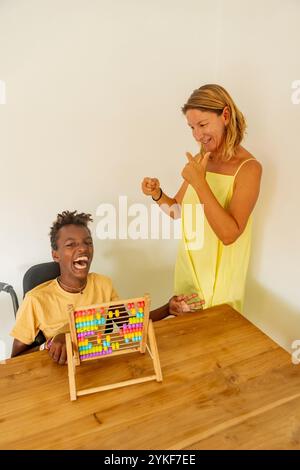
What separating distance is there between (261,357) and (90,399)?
1.95 ft

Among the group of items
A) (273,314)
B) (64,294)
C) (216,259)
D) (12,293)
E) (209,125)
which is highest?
(209,125)

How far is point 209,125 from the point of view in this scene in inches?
61.9

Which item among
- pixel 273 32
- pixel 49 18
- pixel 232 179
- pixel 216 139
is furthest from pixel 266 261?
pixel 49 18

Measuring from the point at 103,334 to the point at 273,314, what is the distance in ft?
3.58

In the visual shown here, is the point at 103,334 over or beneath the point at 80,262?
beneath

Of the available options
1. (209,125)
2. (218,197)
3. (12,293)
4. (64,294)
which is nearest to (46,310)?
(64,294)

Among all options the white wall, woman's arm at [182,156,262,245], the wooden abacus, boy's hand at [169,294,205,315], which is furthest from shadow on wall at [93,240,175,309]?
the wooden abacus

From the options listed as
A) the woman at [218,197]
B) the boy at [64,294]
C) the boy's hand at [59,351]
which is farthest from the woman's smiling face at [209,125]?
the boy's hand at [59,351]

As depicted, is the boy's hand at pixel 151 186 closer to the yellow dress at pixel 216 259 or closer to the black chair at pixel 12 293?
the yellow dress at pixel 216 259

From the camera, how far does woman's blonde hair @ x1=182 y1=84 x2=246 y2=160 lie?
5.02 ft

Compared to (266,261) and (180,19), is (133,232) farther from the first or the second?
(180,19)

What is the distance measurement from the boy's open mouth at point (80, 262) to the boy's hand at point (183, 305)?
0.42m

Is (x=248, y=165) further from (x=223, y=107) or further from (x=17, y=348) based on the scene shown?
(x=17, y=348)

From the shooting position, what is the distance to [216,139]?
5.28 feet
